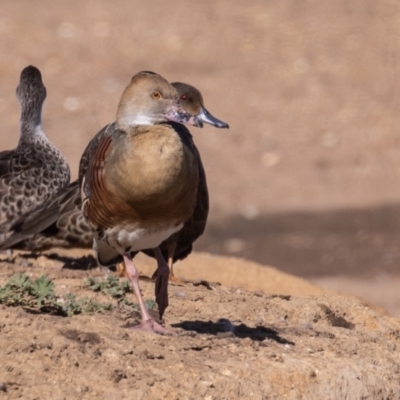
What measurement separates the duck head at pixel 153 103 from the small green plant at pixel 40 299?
3.34 ft

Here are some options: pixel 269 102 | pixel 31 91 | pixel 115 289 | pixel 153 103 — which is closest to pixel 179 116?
pixel 153 103

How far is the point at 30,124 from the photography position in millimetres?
10836

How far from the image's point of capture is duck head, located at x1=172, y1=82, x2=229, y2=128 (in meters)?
5.69

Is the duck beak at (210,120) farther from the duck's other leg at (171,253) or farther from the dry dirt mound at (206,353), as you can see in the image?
the duck's other leg at (171,253)

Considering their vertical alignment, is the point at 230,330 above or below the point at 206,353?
above

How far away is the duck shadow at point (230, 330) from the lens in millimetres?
6066

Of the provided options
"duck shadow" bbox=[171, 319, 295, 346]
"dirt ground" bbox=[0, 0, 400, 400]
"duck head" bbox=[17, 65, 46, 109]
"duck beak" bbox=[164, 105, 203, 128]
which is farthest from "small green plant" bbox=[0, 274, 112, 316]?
"duck head" bbox=[17, 65, 46, 109]

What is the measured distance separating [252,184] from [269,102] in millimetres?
3655

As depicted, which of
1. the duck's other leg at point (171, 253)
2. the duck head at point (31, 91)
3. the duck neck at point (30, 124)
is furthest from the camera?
the duck head at point (31, 91)

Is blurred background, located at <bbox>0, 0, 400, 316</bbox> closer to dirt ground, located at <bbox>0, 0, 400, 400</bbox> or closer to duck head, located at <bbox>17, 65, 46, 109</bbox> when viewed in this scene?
dirt ground, located at <bbox>0, 0, 400, 400</bbox>

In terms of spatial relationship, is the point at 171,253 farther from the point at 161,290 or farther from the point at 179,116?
the point at 179,116

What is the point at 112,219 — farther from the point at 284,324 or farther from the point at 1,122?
the point at 1,122

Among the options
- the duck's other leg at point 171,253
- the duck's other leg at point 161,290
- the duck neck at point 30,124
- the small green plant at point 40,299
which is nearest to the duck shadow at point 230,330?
the duck's other leg at point 161,290

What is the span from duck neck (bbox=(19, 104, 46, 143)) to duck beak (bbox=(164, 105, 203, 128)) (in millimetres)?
5088
